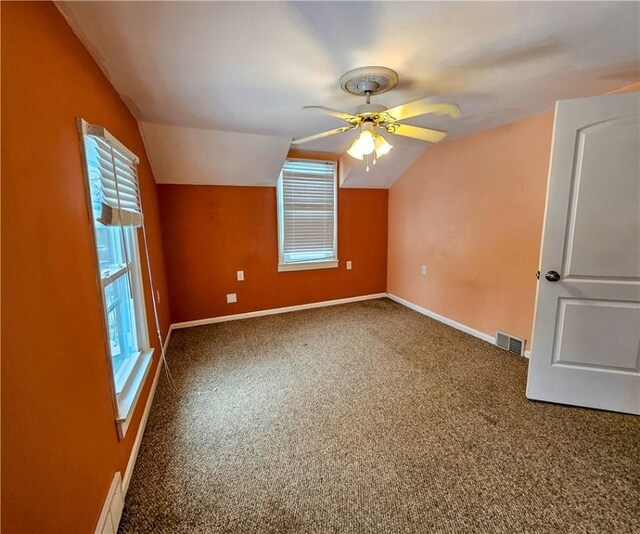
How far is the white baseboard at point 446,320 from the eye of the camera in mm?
3000

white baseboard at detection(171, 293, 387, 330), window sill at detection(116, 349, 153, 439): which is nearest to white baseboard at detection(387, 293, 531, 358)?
white baseboard at detection(171, 293, 387, 330)

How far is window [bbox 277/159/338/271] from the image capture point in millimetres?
3688

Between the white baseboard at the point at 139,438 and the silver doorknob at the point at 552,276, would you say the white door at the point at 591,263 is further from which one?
the white baseboard at the point at 139,438

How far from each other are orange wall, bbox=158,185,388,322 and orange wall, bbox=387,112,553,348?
750 mm

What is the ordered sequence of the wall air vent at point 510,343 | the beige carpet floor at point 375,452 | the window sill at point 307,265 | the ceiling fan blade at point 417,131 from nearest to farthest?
the beige carpet floor at point 375,452
the ceiling fan blade at point 417,131
the wall air vent at point 510,343
the window sill at point 307,265

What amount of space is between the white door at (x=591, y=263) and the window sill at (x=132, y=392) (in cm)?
250

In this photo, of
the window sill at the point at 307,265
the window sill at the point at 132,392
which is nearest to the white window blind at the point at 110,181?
the window sill at the point at 132,392

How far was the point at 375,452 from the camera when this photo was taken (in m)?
1.64

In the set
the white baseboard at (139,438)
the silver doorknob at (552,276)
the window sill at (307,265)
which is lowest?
the white baseboard at (139,438)

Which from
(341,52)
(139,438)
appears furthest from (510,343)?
(139,438)

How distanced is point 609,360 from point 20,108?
10.2 feet

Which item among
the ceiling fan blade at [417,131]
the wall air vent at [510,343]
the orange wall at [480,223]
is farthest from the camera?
the wall air vent at [510,343]

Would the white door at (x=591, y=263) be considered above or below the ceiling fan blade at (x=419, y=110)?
below

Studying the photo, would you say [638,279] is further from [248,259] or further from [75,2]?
[248,259]
